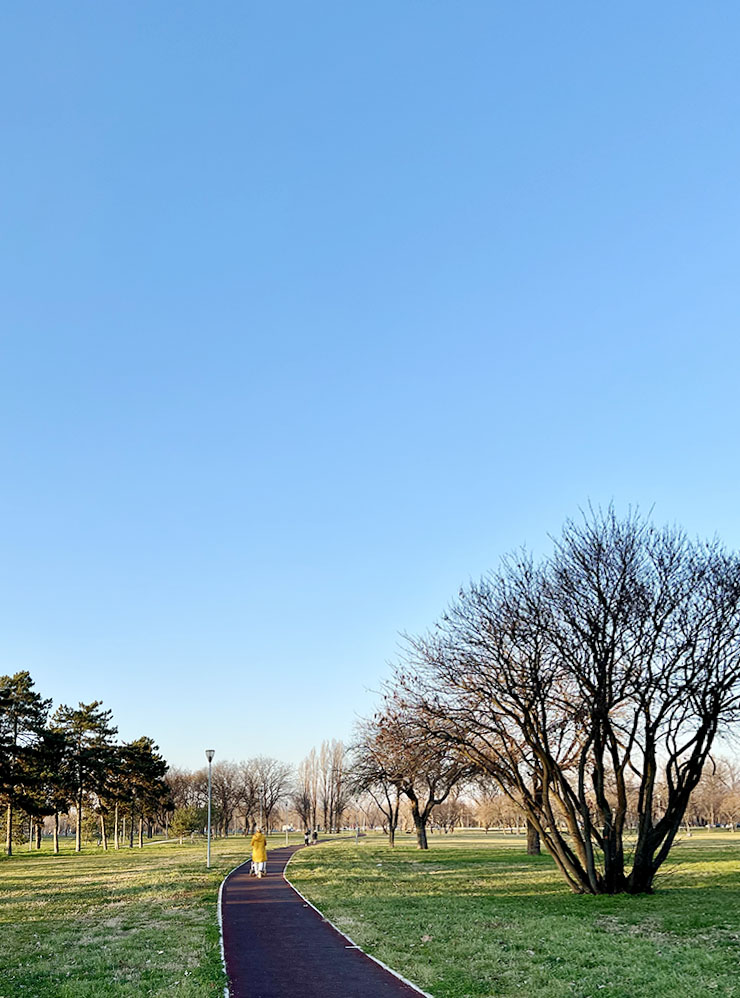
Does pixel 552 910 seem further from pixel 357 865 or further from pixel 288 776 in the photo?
pixel 288 776

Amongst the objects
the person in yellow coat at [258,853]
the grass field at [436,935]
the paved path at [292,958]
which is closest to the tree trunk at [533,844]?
the grass field at [436,935]

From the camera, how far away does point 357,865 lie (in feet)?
111

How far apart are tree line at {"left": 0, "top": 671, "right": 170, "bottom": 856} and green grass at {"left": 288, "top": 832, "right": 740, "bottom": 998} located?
90.5 feet

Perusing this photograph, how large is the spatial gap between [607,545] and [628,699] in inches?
165

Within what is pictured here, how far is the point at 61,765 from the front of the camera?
181 feet

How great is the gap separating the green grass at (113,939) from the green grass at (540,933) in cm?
275

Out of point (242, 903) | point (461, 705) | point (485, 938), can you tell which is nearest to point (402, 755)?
point (461, 705)

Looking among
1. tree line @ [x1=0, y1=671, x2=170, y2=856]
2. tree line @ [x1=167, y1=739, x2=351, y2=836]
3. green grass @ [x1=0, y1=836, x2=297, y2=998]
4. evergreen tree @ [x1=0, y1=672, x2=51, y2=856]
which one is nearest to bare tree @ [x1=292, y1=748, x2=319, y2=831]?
tree line @ [x1=167, y1=739, x2=351, y2=836]

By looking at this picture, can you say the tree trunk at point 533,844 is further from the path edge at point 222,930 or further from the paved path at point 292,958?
the paved path at point 292,958

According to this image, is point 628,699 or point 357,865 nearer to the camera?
point 628,699

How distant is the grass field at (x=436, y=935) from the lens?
10.4 metres

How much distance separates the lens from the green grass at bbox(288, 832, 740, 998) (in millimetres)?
10250

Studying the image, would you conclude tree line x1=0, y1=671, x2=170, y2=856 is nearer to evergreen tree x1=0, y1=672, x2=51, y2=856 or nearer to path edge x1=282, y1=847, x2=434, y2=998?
evergreen tree x1=0, y1=672, x2=51, y2=856

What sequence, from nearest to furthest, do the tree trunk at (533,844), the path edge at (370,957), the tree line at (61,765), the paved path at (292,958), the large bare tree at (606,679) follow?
the path edge at (370,957) < the paved path at (292,958) < the large bare tree at (606,679) < the tree trunk at (533,844) < the tree line at (61,765)
